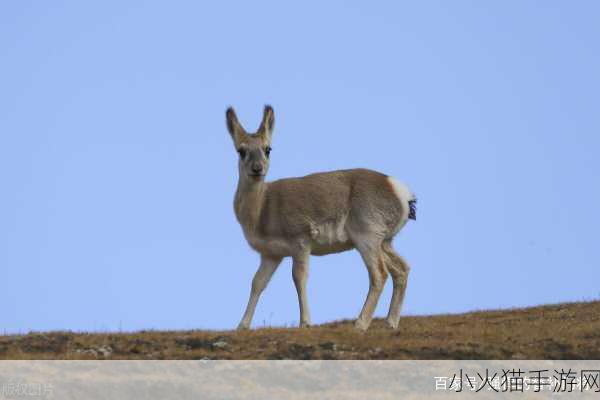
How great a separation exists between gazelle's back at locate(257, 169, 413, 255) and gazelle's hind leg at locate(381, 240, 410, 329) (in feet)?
1.35

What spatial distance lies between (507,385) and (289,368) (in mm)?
3091

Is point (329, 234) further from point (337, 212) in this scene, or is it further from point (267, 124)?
point (267, 124)

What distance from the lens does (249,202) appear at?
21.4 meters

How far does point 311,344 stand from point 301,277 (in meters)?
2.94

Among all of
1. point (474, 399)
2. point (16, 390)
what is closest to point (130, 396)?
point (16, 390)

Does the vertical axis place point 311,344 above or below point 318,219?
below

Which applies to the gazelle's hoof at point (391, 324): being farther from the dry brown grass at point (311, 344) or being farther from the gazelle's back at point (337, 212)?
the gazelle's back at point (337, 212)

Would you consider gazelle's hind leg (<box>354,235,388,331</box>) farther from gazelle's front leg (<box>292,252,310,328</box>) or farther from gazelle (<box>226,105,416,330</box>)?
gazelle's front leg (<box>292,252,310,328</box>)

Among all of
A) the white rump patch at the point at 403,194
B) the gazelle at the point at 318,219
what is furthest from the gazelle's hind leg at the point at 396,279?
the white rump patch at the point at 403,194

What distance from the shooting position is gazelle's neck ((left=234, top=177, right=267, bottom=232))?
2134 cm

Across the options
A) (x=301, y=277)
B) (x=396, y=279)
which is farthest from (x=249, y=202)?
(x=396, y=279)

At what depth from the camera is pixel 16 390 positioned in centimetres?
1555

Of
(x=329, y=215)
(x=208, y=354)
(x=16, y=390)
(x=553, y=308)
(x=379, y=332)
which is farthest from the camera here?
(x=553, y=308)

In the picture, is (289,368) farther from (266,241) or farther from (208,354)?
(266,241)
